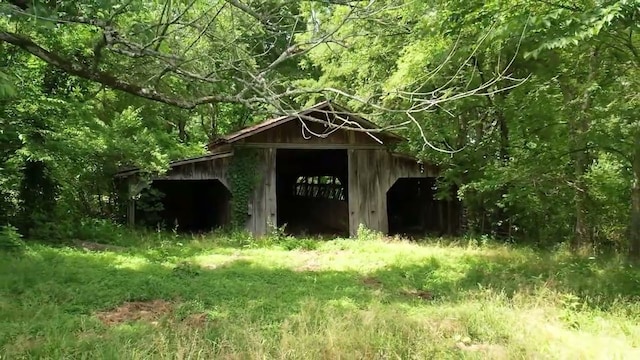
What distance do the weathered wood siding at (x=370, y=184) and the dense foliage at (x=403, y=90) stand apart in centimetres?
109

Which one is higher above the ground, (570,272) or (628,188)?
(628,188)

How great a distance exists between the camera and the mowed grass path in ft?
17.9

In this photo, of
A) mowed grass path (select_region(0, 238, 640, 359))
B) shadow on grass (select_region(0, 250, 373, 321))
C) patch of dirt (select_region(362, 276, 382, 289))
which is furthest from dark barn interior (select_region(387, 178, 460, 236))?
shadow on grass (select_region(0, 250, 373, 321))

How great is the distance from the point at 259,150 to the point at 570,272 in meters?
10.3

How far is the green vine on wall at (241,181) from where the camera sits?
16875 millimetres

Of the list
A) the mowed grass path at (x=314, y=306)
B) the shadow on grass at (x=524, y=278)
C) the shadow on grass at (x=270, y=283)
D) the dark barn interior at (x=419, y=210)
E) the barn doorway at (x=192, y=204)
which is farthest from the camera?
the barn doorway at (x=192, y=204)

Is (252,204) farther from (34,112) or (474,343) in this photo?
(474,343)

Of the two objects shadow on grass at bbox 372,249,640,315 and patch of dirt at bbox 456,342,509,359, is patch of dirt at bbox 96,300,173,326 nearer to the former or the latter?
patch of dirt at bbox 456,342,509,359

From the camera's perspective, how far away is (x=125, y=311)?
725cm

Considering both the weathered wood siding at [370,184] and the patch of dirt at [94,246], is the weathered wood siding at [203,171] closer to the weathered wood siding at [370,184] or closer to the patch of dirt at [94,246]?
the patch of dirt at [94,246]

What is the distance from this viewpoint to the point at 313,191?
26219mm

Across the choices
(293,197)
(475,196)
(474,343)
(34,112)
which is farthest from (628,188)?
(293,197)

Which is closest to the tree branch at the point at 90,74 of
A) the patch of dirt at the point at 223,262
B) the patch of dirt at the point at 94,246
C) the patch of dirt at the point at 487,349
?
the patch of dirt at the point at 487,349

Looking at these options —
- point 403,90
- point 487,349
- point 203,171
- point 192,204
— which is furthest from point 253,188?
point 487,349
